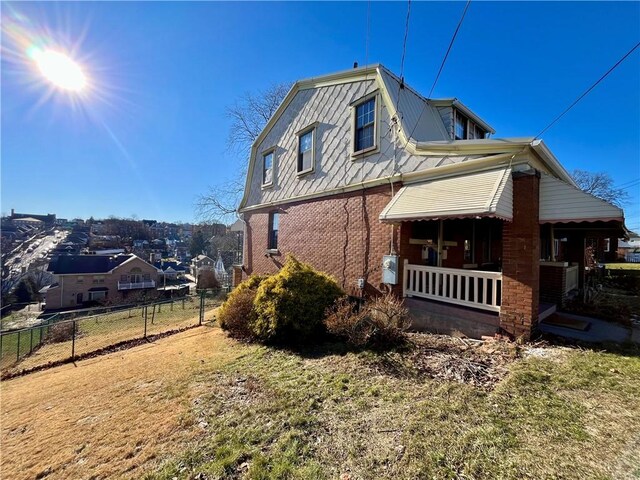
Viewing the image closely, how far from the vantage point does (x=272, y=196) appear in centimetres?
1338

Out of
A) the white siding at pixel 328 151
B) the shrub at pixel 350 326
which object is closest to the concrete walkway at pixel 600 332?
the shrub at pixel 350 326

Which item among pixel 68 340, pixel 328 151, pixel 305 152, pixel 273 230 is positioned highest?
pixel 305 152

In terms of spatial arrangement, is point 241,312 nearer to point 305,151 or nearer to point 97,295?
point 305,151

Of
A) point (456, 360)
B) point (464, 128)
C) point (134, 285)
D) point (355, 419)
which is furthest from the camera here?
point (134, 285)

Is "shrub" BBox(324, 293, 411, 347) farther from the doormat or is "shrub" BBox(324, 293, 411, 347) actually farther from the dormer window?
the dormer window

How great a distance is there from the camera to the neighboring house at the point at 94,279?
43.2 metres

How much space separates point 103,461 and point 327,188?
349 inches

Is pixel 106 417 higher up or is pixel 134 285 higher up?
pixel 106 417

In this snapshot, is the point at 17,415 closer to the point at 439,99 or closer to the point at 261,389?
the point at 261,389

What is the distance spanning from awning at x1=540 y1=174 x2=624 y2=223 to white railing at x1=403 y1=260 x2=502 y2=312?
5.48 feet

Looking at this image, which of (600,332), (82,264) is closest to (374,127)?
(600,332)

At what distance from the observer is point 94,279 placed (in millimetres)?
45875

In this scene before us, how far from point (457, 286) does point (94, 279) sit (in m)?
57.5

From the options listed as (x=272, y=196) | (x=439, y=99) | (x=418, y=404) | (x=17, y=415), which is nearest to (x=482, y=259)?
(x=439, y=99)
